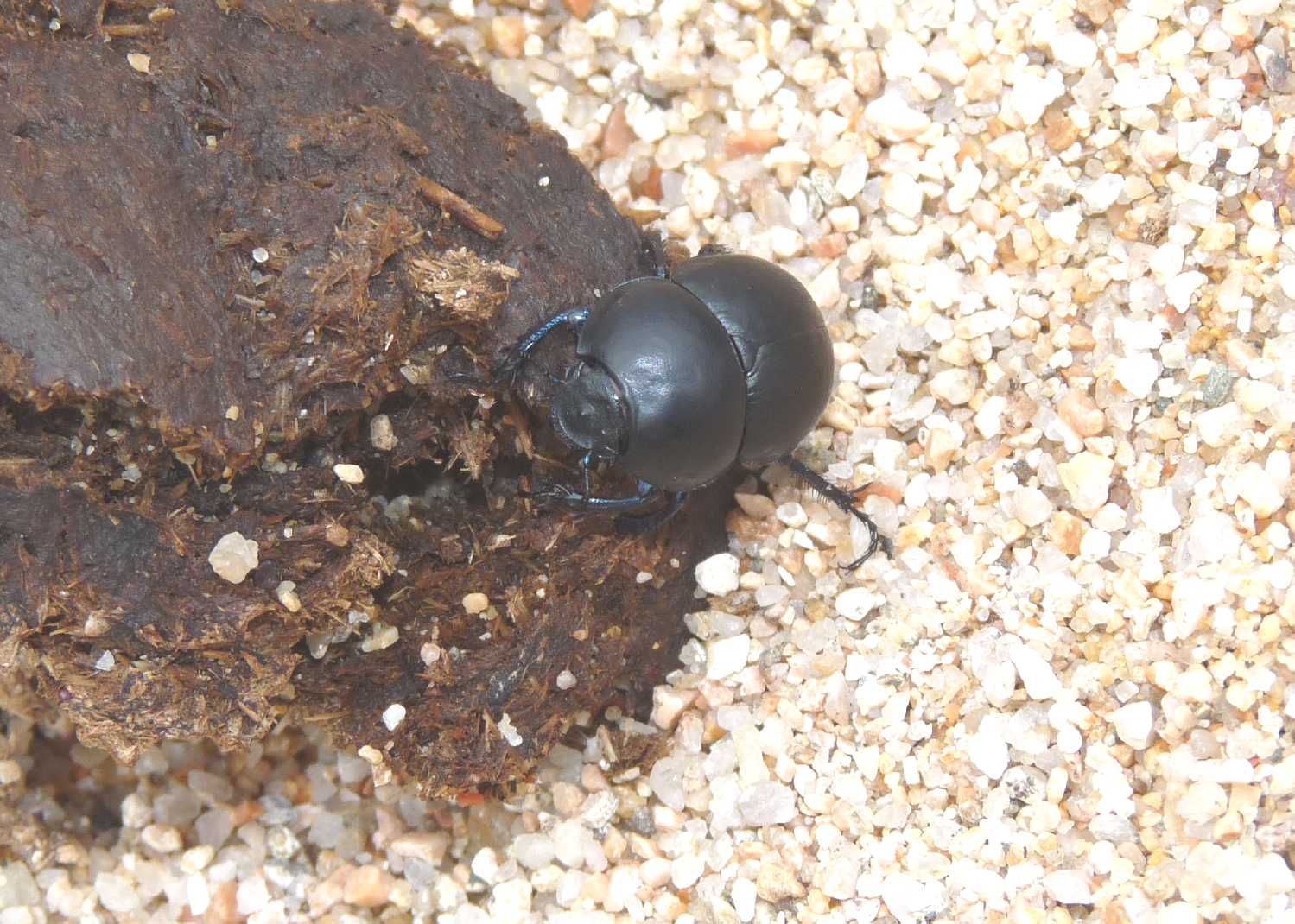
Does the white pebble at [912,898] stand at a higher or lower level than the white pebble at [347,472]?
lower

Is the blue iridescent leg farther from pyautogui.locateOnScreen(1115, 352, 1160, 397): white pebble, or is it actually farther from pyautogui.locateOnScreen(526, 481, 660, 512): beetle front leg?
pyautogui.locateOnScreen(1115, 352, 1160, 397): white pebble

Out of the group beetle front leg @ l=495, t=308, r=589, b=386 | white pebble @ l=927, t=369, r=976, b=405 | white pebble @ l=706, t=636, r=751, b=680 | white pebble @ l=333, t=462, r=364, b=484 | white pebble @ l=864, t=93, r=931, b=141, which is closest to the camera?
white pebble @ l=333, t=462, r=364, b=484

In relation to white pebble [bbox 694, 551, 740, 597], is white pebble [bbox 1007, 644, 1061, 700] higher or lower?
higher

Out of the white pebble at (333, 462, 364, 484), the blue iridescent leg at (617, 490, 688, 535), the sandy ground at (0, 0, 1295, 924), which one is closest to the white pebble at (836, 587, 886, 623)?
the sandy ground at (0, 0, 1295, 924)

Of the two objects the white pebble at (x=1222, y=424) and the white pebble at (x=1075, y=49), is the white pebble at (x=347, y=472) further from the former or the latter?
the white pebble at (x=1075, y=49)

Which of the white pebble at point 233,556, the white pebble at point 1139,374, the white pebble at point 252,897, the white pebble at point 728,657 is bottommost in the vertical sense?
the white pebble at point 252,897

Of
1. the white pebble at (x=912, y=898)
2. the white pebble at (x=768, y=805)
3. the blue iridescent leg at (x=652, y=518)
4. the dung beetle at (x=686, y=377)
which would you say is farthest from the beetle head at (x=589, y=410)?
the white pebble at (x=912, y=898)

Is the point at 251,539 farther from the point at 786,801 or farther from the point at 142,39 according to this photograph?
the point at 786,801

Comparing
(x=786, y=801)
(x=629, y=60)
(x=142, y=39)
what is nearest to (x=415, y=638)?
(x=786, y=801)
